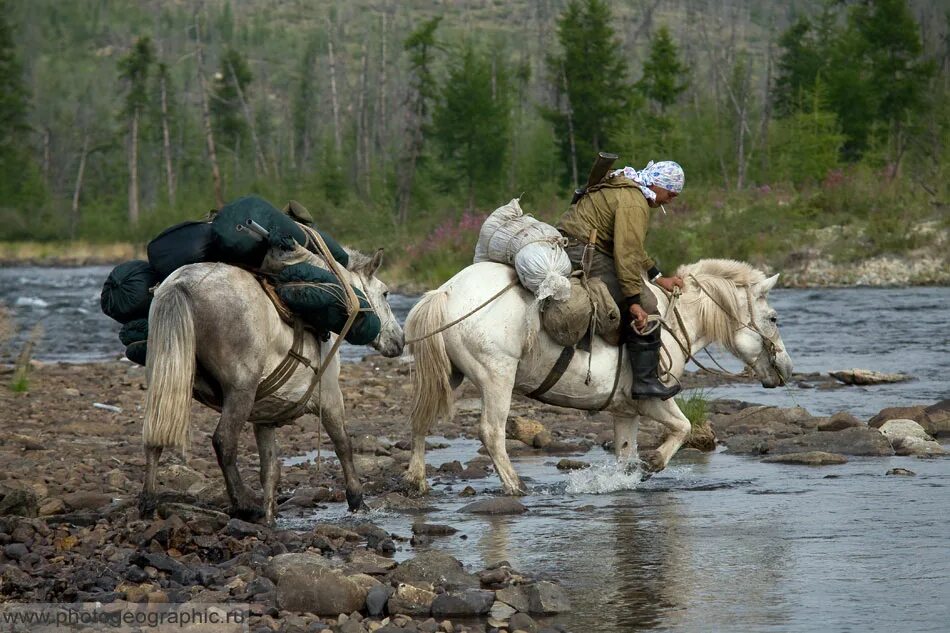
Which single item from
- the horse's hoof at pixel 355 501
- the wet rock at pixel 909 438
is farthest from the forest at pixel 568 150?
the horse's hoof at pixel 355 501

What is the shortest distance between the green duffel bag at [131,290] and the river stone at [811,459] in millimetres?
5417

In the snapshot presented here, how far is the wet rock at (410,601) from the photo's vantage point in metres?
5.86

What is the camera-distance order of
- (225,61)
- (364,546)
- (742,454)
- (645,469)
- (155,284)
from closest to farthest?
(364,546) → (155,284) → (645,469) → (742,454) → (225,61)

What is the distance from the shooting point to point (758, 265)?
34781 mm

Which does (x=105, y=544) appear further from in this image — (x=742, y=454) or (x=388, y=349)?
(x=742, y=454)

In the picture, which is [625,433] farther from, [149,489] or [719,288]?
[149,489]

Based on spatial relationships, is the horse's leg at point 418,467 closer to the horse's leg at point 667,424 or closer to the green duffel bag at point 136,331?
the horse's leg at point 667,424

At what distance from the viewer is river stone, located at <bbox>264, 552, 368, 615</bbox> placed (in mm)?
5840

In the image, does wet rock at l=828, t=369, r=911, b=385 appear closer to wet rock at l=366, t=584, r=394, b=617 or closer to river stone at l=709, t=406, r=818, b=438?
river stone at l=709, t=406, r=818, b=438

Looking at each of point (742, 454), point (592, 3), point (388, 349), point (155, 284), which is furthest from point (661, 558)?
point (592, 3)

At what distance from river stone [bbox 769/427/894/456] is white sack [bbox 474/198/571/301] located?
3.14m

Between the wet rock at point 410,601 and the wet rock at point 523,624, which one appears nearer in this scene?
the wet rock at point 523,624

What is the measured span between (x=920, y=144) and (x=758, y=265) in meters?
13.1

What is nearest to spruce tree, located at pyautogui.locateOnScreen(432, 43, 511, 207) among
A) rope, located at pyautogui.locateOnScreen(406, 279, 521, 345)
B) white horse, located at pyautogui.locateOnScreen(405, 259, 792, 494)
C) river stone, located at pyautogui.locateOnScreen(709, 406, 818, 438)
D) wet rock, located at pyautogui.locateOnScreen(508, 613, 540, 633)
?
river stone, located at pyautogui.locateOnScreen(709, 406, 818, 438)
